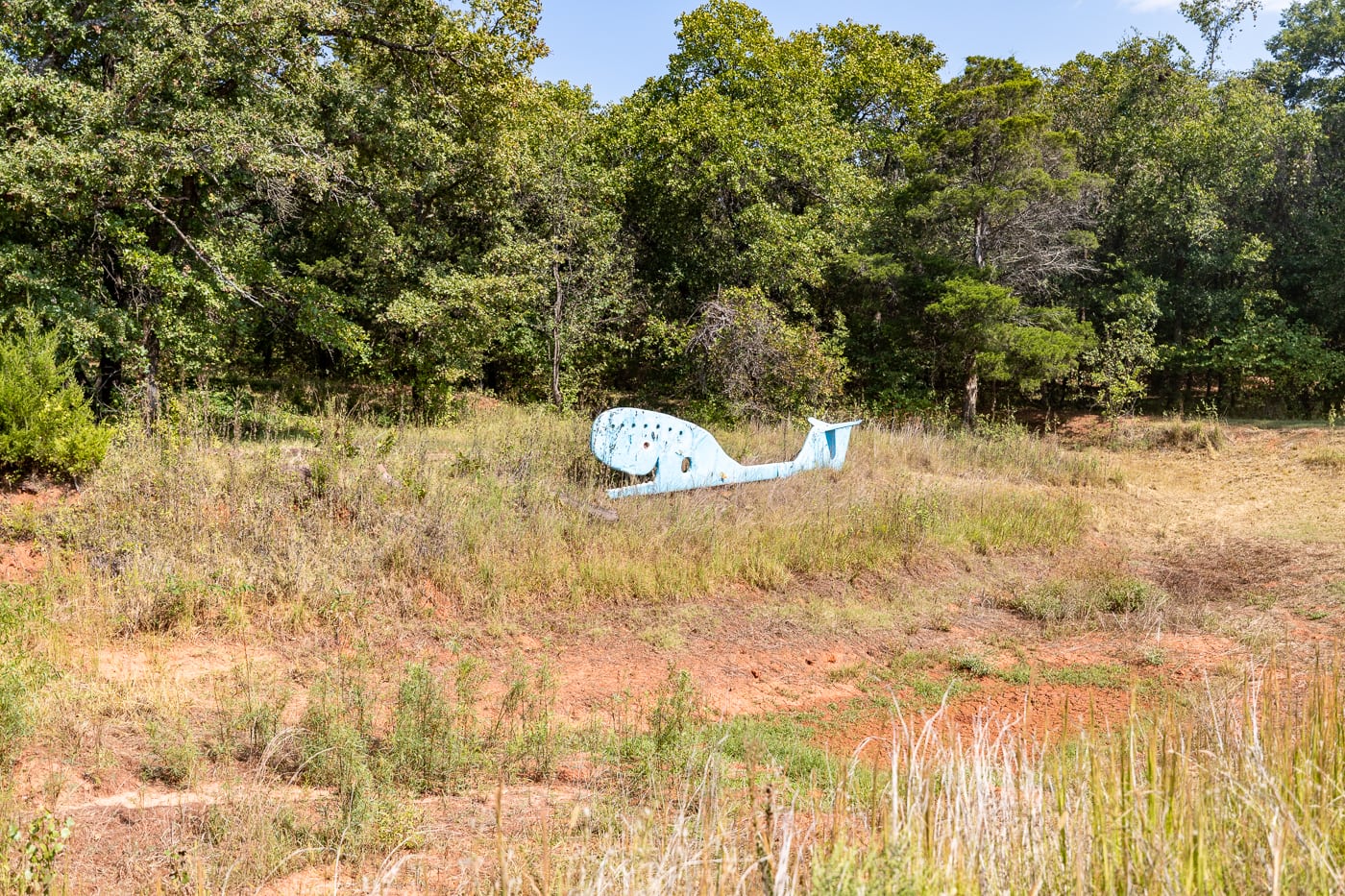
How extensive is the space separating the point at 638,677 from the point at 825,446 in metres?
5.85

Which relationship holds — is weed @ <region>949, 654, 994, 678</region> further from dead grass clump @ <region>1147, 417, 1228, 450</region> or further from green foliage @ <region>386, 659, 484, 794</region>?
dead grass clump @ <region>1147, 417, 1228, 450</region>

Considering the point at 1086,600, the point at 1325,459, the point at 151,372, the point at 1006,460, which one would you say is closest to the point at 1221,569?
the point at 1086,600

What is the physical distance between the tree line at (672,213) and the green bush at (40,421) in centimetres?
79

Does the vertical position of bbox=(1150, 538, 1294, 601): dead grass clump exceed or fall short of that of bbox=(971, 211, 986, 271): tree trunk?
it falls short

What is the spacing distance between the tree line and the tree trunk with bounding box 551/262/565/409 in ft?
0.61

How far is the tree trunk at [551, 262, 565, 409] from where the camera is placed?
15.5 metres

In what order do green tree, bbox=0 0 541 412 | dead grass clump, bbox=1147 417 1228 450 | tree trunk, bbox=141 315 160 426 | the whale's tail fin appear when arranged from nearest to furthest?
green tree, bbox=0 0 541 412, tree trunk, bbox=141 315 160 426, the whale's tail fin, dead grass clump, bbox=1147 417 1228 450

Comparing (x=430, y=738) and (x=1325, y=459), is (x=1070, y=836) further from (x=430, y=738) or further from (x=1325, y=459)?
(x=1325, y=459)

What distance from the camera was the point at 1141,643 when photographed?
6.85 m

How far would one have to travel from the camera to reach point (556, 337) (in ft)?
50.6

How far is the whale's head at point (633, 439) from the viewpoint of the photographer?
31.0 feet

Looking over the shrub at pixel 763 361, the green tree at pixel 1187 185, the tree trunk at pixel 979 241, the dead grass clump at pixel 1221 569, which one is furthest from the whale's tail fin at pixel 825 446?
the green tree at pixel 1187 185

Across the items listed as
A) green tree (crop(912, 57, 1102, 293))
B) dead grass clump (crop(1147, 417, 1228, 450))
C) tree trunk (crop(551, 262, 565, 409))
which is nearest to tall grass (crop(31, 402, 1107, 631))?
tree trunk (crop(551, 262, 565, 409))

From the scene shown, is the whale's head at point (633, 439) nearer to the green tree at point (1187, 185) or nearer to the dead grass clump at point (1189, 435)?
the dead grass clump at point (1189, 435)
